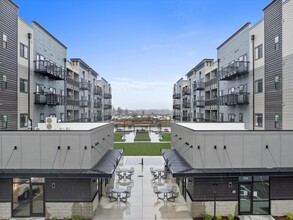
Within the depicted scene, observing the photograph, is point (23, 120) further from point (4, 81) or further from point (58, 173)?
point (58, 173)

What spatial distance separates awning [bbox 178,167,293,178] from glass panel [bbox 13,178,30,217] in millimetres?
8847

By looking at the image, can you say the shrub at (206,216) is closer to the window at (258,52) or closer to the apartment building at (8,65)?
the apartment building at (8,65)

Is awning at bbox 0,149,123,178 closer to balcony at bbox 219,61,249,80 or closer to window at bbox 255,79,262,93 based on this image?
window at bbox 255,79,262,93

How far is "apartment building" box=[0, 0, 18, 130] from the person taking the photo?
20962 mm

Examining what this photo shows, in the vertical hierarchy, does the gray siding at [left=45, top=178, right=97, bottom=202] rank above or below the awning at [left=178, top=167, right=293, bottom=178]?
below

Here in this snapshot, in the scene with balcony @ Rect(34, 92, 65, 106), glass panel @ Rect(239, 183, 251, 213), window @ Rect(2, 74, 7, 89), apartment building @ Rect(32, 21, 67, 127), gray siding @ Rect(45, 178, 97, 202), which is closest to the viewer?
gray siding @ Rect(45, 178, 97, 202)

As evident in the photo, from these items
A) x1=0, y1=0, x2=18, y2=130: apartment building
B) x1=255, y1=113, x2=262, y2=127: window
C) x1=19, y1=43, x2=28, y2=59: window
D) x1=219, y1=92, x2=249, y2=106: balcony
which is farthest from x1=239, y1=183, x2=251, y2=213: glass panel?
x1=19, y1=43, x2=28, y2=59: window

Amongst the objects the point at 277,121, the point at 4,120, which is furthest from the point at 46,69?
the point at 277,121

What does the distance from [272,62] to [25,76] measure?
23701 millimetres

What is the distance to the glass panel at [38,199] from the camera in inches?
558

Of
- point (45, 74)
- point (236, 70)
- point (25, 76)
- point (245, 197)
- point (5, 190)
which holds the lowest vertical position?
point (245, 197)

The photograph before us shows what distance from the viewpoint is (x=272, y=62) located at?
73.8ft

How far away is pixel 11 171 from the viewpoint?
13805mm

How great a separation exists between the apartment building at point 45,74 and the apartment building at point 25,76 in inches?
31.3
